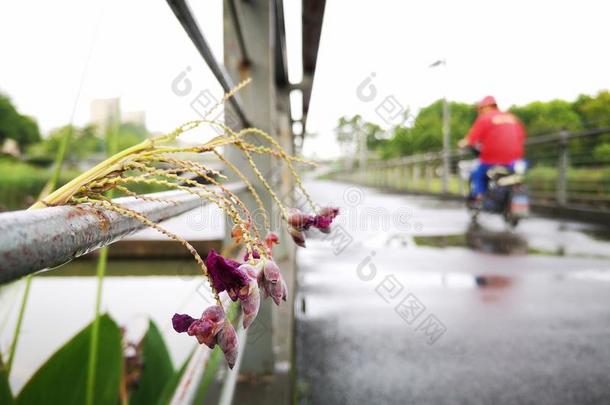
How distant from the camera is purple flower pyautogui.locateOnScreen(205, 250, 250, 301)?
1.07 feet

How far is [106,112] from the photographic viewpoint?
2.81 ft

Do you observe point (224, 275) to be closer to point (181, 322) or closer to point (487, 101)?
point (181, 322)

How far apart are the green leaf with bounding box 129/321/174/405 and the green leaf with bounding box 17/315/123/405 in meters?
0.23

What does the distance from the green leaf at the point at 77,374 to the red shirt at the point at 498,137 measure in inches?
237

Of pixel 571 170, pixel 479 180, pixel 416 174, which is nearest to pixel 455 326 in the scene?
pixel 479 180

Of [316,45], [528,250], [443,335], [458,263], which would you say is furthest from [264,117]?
[528,250]

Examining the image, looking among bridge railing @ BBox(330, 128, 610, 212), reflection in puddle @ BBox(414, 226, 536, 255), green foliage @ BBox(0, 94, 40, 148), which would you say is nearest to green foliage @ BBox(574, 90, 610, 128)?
bridge railing @ BBox(330, 128, 610, 212)

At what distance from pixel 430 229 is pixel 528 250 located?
Result: 1800 mm

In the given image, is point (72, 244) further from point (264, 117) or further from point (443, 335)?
point (443, 335)

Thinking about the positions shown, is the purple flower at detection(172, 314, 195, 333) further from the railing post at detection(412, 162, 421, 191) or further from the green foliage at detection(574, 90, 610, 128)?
the green foliage at detection(574, 90, 610, 128)

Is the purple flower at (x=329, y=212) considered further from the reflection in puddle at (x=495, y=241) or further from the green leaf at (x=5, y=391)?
the reflection in puddle at (x=495, y=241)

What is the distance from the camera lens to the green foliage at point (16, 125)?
1494cm

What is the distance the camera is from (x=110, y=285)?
3717mm

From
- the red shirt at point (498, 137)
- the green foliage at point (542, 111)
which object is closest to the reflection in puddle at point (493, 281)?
the red shirt at point (498, 137)
